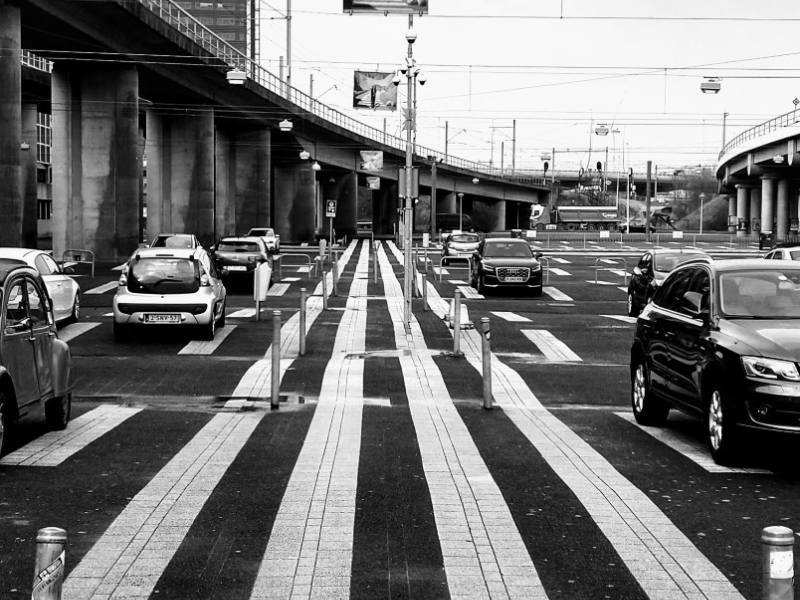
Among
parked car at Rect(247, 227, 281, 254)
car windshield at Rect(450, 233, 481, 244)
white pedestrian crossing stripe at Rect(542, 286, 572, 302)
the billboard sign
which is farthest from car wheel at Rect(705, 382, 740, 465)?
parked car at Rect(247, 227, 281, 254)

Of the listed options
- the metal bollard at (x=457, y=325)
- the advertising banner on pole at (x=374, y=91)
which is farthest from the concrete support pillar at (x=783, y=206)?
the metal bollard at (x=457, y=325)

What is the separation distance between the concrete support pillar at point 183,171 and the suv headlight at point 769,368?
55.8 metres

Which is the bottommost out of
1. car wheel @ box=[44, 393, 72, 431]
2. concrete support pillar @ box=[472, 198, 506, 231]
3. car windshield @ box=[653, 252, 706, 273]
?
car wheel @ box=[44, 393, 72, 431]

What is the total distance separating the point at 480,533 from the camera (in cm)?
748

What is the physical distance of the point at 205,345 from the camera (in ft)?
69.2

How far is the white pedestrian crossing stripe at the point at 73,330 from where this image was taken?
22.0m

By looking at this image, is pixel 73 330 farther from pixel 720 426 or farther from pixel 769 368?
pixel 769 368

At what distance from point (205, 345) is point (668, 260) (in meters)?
12.2

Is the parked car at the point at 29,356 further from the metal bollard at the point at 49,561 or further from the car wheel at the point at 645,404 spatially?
the metal bollard at the point at 49,561

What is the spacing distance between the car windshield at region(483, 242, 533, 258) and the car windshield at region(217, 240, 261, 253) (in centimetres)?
696

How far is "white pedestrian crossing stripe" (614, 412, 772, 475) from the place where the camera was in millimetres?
9836

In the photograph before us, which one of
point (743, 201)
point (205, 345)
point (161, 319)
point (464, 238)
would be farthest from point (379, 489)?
point (743, 201)

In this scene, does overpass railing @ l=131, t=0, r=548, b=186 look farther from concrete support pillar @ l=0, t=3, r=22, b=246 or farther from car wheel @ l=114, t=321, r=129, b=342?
car wheel @ l=114, t=321, r=129, b=342

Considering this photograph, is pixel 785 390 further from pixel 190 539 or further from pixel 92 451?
pixel 92 451
